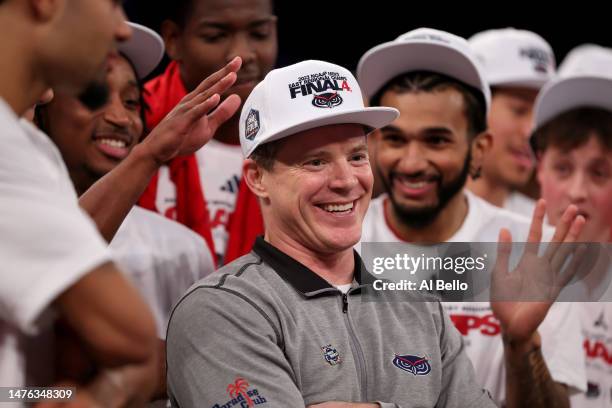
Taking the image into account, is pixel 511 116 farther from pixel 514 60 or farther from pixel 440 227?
pixel 440 227

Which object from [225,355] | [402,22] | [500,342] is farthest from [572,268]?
[402,22]

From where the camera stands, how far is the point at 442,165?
3133 mm

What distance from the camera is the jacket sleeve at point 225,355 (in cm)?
194

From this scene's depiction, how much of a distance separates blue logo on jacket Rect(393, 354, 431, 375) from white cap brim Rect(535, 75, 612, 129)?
1672 millimetres

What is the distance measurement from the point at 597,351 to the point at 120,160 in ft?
5.59

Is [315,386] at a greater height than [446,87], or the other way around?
[446,87]

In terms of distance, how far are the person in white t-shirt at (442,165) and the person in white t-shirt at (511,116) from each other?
1.21 metres

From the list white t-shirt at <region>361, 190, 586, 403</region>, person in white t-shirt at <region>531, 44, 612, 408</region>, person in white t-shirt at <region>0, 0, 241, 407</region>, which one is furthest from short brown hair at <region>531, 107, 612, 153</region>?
person in white t-shirt at <region>0, 0, 241, 407</region>

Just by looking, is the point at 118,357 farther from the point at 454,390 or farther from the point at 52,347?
the point at 454,390

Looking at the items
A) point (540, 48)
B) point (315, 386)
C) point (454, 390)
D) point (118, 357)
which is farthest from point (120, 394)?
point (540, 48)

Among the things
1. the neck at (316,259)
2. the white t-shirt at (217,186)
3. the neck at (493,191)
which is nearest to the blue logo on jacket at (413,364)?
the neck at (316,259)

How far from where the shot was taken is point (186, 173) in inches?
117

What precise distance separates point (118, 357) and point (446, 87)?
82.1 inches

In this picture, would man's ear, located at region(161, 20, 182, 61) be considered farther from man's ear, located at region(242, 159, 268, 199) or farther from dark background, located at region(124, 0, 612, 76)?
dark background, located at region(124, 0, 612, 76)
